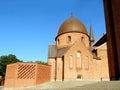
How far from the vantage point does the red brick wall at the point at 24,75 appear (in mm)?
25609

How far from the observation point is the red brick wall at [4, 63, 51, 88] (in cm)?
2561

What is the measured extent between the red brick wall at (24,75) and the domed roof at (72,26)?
423 inches

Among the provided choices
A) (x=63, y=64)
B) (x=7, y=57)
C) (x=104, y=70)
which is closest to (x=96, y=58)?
(x=104, y=70)

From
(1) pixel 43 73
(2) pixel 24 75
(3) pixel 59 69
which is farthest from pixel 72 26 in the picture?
(2) pixel 24 75

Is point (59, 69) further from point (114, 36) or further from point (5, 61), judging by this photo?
point (5, 61)

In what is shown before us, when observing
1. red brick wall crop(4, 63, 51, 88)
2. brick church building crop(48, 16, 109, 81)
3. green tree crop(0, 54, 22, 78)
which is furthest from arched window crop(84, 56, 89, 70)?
green tree crop(0, 54, 22, 78)

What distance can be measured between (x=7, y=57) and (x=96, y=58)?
26774 millimetres

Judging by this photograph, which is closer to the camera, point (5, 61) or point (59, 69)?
point (59, 69)

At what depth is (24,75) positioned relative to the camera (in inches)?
1029

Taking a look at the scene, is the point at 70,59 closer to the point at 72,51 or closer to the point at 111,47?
the point at 72,51

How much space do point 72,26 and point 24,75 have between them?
47.9 feet

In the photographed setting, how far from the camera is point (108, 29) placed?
18.2m

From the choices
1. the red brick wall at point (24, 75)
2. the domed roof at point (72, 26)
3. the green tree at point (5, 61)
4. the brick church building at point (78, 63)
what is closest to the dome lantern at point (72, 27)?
the domed roof at point (72, 26)


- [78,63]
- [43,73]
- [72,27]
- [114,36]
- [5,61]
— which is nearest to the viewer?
[114,36]
